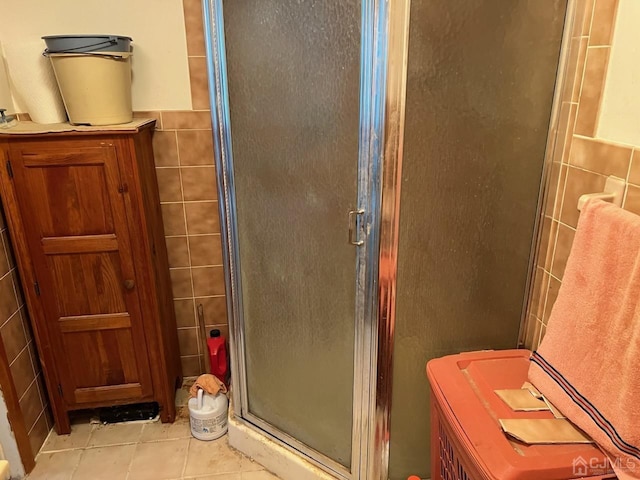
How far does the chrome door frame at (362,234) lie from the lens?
119 centimetres

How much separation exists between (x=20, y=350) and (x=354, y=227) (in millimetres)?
1377

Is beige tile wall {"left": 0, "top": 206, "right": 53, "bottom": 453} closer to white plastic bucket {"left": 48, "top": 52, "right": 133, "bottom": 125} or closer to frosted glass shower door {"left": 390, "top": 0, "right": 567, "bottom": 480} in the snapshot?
white plastic bucket {"left": 48, "top": 52, "right": 133, "bottom": 125}

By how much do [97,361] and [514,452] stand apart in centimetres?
162

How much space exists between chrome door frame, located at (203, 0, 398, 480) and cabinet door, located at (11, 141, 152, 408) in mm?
425

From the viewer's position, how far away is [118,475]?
6.06ft

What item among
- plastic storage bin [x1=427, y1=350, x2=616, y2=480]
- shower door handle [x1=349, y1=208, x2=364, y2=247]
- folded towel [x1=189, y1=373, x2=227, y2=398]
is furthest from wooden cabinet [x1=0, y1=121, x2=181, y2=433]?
plastic storage bin [x1=427, y1=350, x2=616, y2=480]

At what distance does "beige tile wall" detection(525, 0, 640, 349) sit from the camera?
1.07 m

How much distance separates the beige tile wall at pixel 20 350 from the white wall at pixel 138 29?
0.61 m

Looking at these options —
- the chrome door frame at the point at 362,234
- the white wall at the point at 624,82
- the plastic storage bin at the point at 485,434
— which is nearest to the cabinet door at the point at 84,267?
the chrome door frame at the point at 362,234

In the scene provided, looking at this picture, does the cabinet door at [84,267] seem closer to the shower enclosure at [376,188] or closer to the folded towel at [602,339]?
the shower enclosure at [376,188]

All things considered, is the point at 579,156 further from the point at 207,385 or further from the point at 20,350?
the point at 20,350

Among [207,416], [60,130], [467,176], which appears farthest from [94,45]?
[207,416]

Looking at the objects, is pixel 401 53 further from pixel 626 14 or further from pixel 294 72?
pixel 626 14

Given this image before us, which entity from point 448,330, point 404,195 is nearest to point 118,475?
point 448,330
